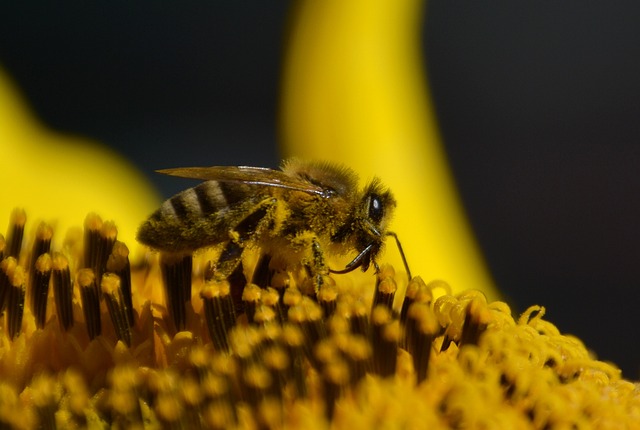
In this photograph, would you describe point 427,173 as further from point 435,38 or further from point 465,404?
point 435,38

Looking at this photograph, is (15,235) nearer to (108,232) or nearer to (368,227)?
(108,232)

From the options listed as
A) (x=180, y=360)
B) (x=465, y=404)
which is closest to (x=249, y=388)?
(x=180, y=360)

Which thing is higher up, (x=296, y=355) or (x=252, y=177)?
(x=252, y=177)

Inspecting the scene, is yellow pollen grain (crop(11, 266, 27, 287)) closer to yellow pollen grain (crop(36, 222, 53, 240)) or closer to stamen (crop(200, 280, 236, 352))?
yellow pollen grain (crop(36, 222, 53, 240))

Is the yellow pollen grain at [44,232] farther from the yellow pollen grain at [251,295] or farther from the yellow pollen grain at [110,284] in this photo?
the yellow pollen grain at [251,295]

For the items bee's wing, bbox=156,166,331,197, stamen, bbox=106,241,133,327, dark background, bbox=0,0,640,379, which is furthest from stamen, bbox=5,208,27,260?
dark background, bbox=0,0,640,379

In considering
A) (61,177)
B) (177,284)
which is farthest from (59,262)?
(61,177)
